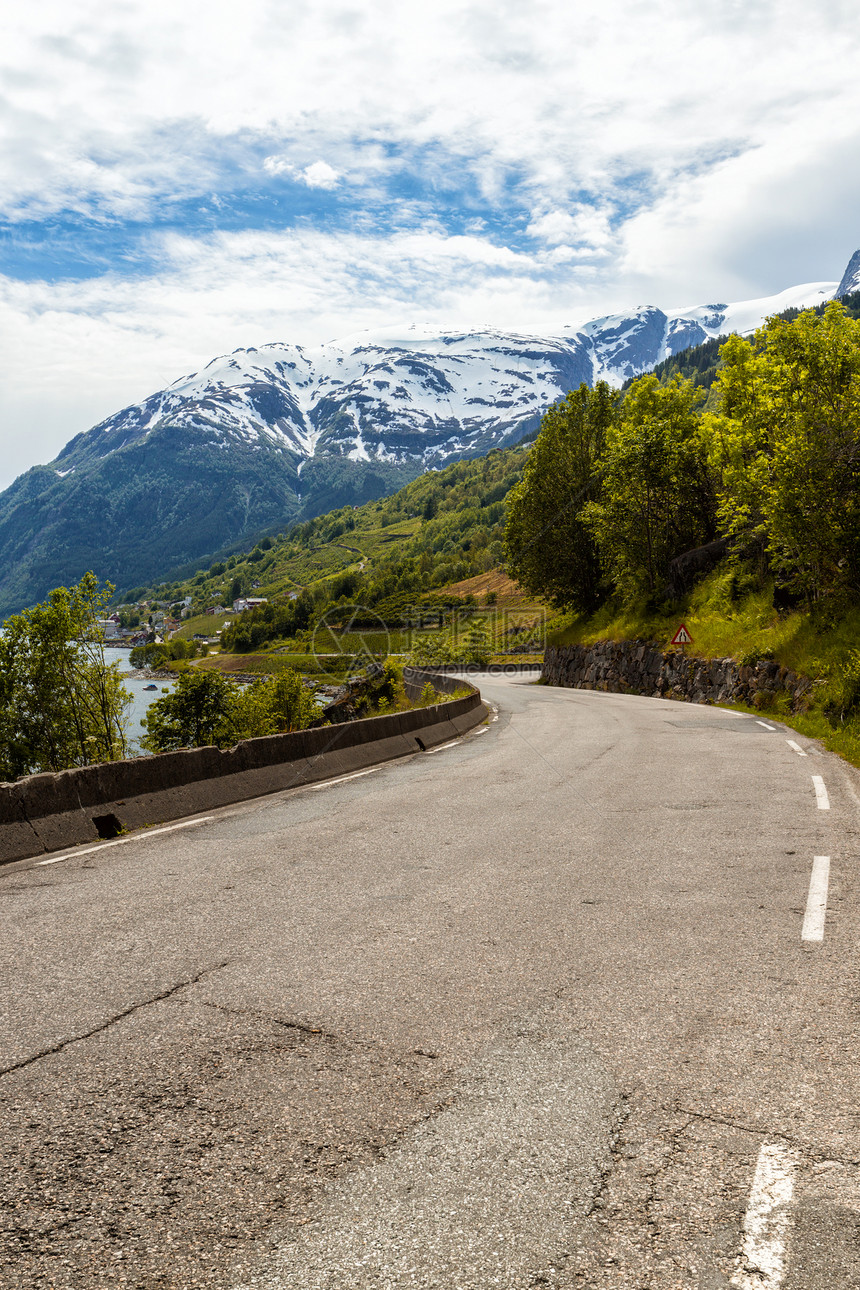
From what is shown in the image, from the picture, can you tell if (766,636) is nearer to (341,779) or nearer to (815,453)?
(815,453)

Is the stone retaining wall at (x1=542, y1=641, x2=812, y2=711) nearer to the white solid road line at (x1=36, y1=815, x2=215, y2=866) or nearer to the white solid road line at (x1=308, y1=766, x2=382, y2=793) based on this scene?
the white solid road line at (x1=308, y1=766, x2=382, y2=793)

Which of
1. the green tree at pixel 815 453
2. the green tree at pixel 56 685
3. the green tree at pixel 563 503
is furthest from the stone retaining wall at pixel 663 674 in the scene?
the green tree at pixel 56 685

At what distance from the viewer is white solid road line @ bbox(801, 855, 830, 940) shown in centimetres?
504

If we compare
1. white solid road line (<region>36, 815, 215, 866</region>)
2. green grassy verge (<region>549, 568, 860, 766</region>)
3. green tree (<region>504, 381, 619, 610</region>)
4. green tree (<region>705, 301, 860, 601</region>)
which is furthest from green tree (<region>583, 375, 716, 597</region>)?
white solid road line (<region>36, 815, 215, 866</region>)

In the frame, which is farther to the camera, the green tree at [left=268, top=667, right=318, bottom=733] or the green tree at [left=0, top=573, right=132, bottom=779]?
the green tree at [left=268, top=667, right=318, bottom=733]

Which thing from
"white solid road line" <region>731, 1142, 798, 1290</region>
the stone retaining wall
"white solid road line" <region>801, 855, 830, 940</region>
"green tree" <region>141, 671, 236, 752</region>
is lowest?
"green tree" <region>141, 671, 236, 752</region>

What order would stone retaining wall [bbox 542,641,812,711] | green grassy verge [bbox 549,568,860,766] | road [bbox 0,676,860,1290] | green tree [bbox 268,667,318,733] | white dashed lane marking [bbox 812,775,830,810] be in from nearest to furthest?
1. road [bbox 0,676,860,1290]
2. white dashed lane marking [bbox 812,775,830,810]
3. green grassy verge [bbox 549,568,860,766]
4. stone retaining wall [bbox 542,641,812,711]
5. green tree [bbox 268,667,318,733]

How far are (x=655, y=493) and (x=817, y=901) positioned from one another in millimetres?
36482

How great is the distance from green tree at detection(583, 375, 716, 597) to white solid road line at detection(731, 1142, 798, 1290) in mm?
38425

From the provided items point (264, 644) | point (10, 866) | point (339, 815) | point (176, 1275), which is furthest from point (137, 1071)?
point (264, 644)

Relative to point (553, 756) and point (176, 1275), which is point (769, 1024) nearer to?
point (176, 1275)

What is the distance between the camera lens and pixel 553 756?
1405 cm

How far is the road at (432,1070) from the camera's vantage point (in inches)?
94.1

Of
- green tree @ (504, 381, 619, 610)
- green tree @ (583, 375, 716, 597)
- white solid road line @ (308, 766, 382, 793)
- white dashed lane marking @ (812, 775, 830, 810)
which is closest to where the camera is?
white dashed lane marking @ (812, 775, 830, 810)
